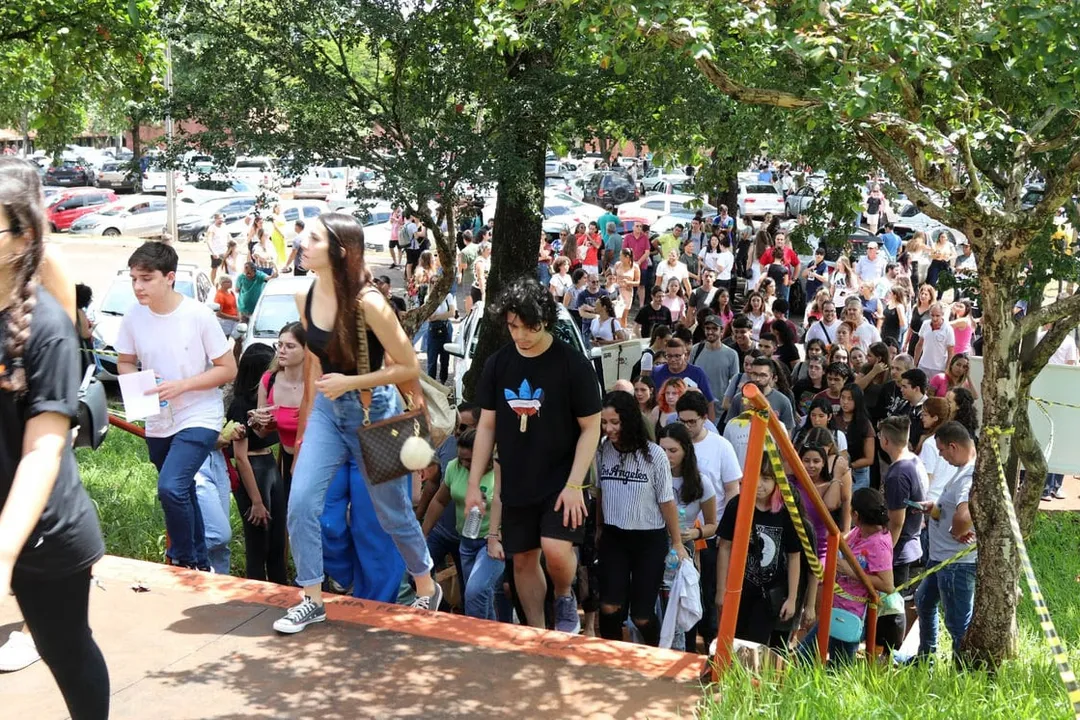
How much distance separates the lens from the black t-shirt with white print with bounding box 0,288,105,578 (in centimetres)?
336

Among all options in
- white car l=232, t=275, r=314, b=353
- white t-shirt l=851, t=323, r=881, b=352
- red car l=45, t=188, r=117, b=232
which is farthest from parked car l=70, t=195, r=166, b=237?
white t-shirt l=851, t=323, r=881, b=352

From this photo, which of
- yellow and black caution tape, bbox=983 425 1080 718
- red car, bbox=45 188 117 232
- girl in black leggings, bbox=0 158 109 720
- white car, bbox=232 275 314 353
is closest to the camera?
girl in black leggings, bbox=0 158 109 720

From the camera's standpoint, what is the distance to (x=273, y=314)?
15289mm

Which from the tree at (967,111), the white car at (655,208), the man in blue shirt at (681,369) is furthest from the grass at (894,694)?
the white car at (655,208)

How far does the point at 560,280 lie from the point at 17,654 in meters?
14.1

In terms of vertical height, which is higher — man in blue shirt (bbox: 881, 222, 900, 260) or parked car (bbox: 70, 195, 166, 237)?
man in blue shirt (bbox: 881, 222, 900, 260)

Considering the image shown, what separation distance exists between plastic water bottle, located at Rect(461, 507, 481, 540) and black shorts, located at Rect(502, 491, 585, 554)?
713 millimetres

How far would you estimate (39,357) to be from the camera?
3.37m

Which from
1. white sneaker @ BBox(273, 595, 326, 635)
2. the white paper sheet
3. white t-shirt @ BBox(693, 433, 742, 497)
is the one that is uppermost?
the white paper sheet

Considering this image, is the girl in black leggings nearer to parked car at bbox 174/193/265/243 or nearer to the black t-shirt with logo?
the black t-shirt with logo

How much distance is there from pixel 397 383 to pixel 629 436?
178 centimetres

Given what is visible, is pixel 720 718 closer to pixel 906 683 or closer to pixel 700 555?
→ pixel 906 683

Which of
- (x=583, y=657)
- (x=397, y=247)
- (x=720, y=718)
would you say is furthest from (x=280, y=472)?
(x=397, y=247)

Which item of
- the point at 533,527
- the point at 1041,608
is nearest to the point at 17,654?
the point at 533,527
